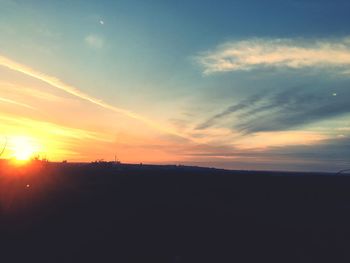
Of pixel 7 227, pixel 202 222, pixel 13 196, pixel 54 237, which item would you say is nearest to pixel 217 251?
pixel 202 222

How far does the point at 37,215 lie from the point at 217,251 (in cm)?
1435

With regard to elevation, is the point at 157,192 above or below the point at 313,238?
above

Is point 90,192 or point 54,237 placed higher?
point 90,192

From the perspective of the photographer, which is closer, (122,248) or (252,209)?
(122,248)

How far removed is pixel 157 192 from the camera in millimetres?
44375

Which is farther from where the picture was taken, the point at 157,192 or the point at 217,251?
the point at 157,192

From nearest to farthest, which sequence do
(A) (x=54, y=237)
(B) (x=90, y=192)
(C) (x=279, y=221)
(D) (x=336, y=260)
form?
(D) (x=336, y=260) → (A) (x=54, y=237) → (C) (x=279, y=221) → (B) (x=90, y=192)

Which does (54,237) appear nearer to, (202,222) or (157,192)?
(202,222)

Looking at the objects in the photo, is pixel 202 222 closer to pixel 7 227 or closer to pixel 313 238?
pixel 313 238

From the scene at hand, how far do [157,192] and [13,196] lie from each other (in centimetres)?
1507

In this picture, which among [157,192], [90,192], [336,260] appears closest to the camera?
[336,260]

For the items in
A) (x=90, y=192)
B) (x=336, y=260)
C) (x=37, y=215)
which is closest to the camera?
(x=336, y=260)

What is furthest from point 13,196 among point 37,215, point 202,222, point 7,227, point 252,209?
point 252,209

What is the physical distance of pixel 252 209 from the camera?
36.5 meters
